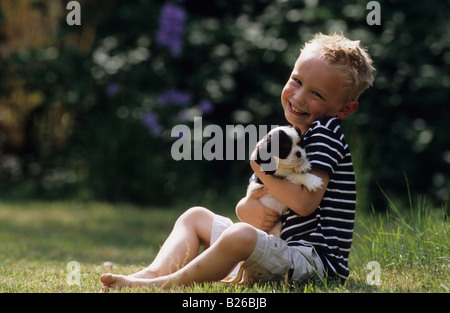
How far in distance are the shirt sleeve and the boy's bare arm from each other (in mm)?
37

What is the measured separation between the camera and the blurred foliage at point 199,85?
661 cm

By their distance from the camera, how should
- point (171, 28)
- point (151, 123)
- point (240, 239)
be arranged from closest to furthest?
point (240, 239)
point (151, 123)
point (171, 28)

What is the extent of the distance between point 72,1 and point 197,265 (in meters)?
5.41

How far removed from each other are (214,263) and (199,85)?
4.55 metres

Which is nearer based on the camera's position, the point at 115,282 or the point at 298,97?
the point at 115,282

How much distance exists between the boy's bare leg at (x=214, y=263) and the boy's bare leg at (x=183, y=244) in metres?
0.15

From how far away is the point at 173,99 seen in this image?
6.95 metres

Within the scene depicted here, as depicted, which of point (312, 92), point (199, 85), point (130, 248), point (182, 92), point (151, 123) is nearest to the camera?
point (312, 92)

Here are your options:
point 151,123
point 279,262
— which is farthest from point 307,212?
point 151,123

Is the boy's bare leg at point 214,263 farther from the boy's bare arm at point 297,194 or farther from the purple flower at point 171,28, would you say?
the purple flower at point 171,28

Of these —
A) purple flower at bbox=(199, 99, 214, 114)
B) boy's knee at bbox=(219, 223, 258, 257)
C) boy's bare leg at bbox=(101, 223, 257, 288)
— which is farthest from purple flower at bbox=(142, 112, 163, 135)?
boy's knee at bbox=(219, 223, 258, 257)

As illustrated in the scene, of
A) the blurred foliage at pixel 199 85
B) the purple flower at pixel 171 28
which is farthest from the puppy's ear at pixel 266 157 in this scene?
the purple flower at pixel 171 28

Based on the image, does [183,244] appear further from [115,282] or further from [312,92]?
[312,92]

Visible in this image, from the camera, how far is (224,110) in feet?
24.3
